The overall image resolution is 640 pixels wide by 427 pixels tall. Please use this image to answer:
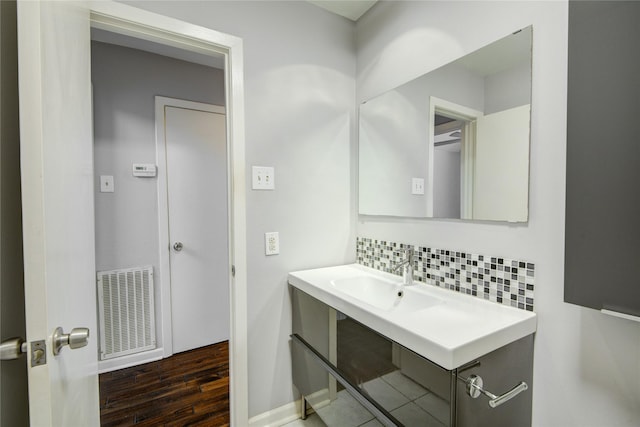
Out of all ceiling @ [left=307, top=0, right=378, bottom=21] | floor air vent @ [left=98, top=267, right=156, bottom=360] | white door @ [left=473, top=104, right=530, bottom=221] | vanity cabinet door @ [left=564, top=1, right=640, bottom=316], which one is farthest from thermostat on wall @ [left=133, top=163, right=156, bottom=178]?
vanity cabinet door @ [left=564, top=1, right=640, bottom=316]

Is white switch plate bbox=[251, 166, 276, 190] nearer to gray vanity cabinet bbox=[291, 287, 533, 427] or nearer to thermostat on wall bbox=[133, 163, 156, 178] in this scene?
gray vanity cabinet bbox=[291, 287, 533, 427]

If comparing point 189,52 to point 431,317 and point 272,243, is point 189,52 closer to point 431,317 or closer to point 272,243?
point 272,243

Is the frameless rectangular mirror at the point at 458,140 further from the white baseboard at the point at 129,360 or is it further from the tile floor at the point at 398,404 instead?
the white baseboard at the point at 129,360

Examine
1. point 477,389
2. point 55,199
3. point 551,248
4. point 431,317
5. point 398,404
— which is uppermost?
point 55,199

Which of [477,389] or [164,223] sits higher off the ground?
[164,223]

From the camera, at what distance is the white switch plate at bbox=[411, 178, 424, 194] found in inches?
60.3

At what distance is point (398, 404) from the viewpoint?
1.02 metres

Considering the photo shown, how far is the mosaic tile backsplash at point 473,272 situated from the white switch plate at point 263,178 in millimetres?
740

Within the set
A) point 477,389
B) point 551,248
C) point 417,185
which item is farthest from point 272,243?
point 551,248

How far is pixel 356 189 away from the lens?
1.95 m

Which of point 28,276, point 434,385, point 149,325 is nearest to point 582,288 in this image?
point 434,385

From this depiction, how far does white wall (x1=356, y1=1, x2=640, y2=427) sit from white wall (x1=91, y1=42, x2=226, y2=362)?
2137 mm

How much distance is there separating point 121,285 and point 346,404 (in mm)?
1935

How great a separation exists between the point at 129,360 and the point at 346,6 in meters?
2.92
